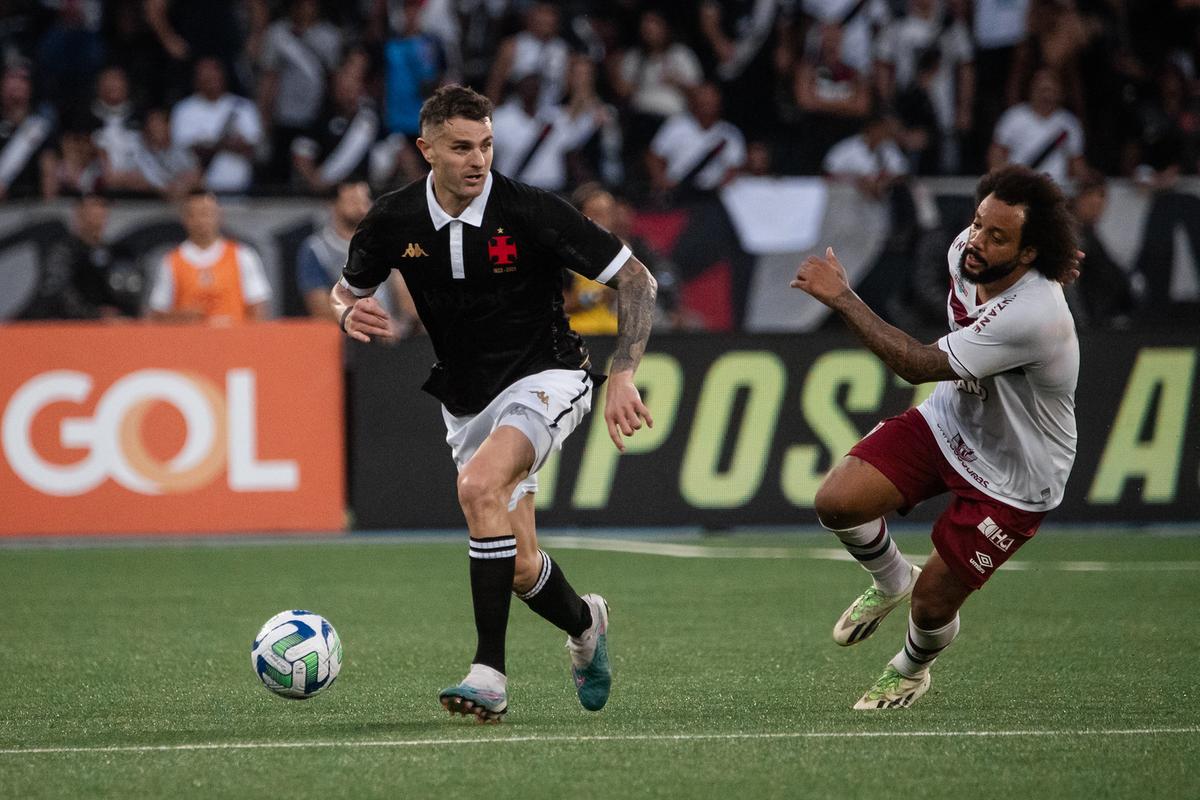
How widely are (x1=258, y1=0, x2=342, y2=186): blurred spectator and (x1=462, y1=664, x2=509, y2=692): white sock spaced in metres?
10.2

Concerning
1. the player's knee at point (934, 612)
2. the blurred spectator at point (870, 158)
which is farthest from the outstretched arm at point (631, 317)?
the blurred spectator at point (870, 158)

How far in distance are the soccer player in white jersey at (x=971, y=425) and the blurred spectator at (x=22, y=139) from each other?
9.90m

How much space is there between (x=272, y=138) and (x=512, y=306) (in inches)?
385

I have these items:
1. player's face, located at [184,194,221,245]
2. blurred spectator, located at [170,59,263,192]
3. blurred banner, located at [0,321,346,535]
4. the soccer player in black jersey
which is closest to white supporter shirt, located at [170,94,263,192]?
blurred spectator, located at [170,59,263,192]

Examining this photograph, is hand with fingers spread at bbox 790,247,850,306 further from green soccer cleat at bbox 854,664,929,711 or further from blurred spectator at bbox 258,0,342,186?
blurred spectator at bbox 258,0,342,186

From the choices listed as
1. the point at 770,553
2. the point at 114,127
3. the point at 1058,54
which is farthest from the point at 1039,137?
the point at 114,127

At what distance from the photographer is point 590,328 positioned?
1264 cm

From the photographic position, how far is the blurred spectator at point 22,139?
588 inches

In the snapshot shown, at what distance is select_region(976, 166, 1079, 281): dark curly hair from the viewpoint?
20.8 ft

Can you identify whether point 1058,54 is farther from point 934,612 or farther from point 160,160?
point 934,612

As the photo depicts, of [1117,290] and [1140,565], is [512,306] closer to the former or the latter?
[1140,565]

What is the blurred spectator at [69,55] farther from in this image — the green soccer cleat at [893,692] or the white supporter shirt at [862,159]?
the green soccer cleat at [893,692]

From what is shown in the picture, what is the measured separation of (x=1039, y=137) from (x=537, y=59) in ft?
14.7

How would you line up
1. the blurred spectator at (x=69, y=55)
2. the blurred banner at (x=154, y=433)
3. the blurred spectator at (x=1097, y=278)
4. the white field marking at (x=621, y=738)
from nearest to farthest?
the white field marking at (x=621, y=738) → the blurred banner at (x=154, y=433) → the blurred spectator at (x=1097, y=278) → the blurred spectator at (x=69, y=55)
